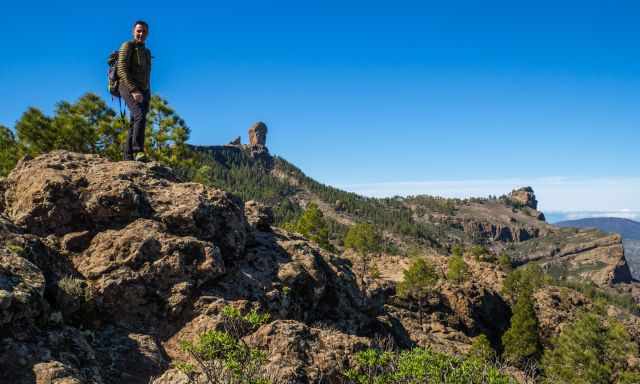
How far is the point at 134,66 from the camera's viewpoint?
1137cm

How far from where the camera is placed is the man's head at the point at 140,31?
11.3 meters

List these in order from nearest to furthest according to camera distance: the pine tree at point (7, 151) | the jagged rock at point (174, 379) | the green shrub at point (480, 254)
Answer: the jagged rock at point (174, 379)
the pine tree at point (7, 151)
the green shrub at point (480, 254)

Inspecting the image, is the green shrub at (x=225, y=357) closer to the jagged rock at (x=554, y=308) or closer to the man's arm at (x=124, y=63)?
the man's arm at (x=124, y=63)

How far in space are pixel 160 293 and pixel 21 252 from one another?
10.2 feet

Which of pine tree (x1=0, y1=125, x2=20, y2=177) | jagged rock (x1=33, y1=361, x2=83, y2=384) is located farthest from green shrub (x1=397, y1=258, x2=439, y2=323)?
jagged rock (x1=33, y1=361, x2=83, y2=384)

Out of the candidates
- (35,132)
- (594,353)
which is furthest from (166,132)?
(594,353)

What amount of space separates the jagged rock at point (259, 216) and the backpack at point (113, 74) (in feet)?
23.1

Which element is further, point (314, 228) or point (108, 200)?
point (314, 228)

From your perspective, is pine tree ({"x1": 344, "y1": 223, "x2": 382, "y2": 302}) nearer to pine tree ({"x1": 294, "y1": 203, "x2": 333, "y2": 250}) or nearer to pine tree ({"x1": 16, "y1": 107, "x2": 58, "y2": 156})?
pine tree ({"x1": 294, "y1": 203, "x2": 333, "y2": 250})

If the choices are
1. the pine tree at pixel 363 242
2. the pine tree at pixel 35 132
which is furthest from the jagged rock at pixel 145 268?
the pine tree at pixel 363 242

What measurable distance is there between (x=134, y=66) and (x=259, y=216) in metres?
7.68

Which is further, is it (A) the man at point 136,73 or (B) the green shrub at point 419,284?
(B) the green shrub at point 419,284

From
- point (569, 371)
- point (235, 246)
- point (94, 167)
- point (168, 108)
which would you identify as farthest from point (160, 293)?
point (569, 371)

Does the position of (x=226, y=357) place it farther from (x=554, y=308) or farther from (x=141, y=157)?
(x=554, y=308)
